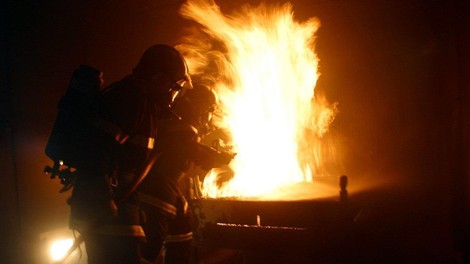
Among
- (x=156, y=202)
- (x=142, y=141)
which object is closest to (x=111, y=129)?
(x=142, y=141)

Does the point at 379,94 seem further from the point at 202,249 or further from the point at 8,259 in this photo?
the point at 8,259

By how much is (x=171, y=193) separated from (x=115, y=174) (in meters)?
1.03

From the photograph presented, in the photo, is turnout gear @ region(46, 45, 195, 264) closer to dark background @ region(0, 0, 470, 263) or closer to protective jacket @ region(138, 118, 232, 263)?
protective jacket @ region(138, 118, 232, 263)

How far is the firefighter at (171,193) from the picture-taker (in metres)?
4.03

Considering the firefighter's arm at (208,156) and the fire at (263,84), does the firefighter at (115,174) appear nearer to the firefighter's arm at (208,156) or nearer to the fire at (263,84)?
the firefighter's arm at (208,156)

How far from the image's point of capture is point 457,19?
18.8ft

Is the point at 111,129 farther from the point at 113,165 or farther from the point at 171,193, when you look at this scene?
the point at 171,193

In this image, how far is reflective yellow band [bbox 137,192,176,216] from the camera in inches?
157

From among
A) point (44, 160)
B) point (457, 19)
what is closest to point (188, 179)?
point (44, 160)

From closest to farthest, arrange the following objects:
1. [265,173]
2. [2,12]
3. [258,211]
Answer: [258,211] → [2,12] → [265,173]

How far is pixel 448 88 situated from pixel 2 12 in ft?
26.4

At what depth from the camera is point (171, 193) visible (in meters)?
4.26

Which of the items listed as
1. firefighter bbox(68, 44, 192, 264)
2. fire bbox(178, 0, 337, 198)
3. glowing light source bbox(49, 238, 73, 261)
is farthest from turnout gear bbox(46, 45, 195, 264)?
fire bbox(178, 0, 337, 198)

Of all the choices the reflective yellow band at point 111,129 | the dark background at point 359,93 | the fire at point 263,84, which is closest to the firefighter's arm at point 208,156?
the reflective yellow band at point 111,129
